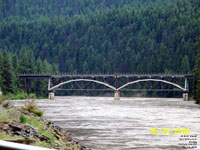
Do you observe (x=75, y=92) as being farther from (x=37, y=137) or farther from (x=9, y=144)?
(x=9, y=144)

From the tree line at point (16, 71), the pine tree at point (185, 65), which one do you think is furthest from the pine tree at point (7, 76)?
the pine tree at point (185, 65)

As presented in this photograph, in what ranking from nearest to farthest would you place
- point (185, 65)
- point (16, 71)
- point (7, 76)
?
point (7, 76) < point (16, 71) < point (185, 65)

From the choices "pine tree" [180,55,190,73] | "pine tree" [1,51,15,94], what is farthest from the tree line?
"pine tree" [180,55,190,73]

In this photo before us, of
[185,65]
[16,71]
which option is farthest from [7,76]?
[185,65]

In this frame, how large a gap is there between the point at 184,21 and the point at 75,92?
54.8 meters

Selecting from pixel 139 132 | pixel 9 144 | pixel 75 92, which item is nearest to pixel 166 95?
pixel 75 92

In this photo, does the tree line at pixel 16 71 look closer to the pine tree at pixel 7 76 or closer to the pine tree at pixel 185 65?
the pine tree at pixel 7 76

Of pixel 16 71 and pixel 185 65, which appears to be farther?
pixel 185 65

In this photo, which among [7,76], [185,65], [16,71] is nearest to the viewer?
[7,76]

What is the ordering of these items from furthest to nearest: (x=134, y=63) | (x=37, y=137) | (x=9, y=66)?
(x=134, y=63)
(x=9, y=66)
(x=37, y=137)

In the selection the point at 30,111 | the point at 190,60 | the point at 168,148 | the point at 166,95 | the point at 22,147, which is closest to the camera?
the point at 22,147

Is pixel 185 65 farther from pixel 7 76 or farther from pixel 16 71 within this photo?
pixel 7 76

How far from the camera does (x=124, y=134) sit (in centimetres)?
3738

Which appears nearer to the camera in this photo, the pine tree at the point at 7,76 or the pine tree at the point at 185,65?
the pine tree at the point at 7,76
